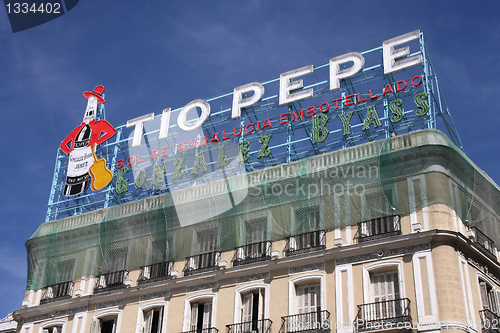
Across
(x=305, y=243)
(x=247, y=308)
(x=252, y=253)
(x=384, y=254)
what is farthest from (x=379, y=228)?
(x=247, y=308)

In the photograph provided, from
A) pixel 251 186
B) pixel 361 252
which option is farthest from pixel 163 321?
pixel 361 252

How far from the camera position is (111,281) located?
37.0 metres

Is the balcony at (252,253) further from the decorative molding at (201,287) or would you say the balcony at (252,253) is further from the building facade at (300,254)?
the decorative molding at (201,287)

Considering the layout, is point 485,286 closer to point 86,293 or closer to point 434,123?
point 434,123

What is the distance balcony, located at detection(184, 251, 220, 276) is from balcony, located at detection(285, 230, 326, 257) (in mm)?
3900

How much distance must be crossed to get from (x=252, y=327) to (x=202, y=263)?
4820 mm

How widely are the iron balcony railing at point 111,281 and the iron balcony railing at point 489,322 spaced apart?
709 inches

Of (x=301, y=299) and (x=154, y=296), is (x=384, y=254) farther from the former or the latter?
(x=154, y=296)

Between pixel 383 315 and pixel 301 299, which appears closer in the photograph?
pixel 383 315

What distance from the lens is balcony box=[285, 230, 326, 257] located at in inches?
1273

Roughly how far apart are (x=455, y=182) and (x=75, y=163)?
23.2 meters

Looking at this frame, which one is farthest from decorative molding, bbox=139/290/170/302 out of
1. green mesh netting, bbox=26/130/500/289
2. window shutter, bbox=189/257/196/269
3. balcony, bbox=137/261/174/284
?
green mesh netting, bbox=26/130/500/289

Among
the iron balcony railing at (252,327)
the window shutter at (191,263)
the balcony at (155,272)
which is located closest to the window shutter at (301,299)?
the iron balcony railing at (252,327)

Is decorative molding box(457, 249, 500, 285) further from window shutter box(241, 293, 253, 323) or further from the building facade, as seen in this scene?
window shutter box(241, 293, 253, 323)
